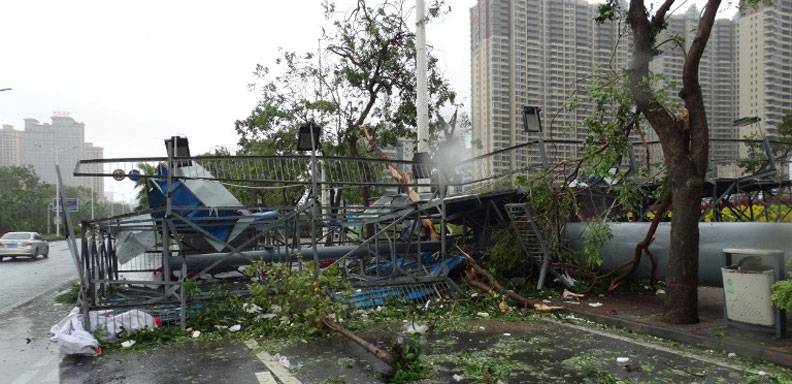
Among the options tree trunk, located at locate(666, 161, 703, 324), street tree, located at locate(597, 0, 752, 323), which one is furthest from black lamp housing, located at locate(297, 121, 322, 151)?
tree trunk, located at locate(666, 161, 703, 324)

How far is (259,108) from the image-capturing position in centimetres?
2256

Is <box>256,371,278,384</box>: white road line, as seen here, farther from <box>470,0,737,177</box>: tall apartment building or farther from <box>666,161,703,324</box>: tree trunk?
<box>470,0,737,177</box>: tall apartment building

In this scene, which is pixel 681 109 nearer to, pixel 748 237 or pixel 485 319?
pixel 748 237

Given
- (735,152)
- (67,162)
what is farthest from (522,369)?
(67,162)

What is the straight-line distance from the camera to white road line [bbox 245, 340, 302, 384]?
570 cm

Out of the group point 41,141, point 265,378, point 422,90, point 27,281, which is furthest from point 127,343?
point 41,141

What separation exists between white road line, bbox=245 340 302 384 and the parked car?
25.8m

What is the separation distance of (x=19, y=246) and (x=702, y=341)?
30021 mm

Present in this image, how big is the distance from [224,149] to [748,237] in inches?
1222

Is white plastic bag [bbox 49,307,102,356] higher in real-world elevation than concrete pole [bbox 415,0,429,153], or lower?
lower

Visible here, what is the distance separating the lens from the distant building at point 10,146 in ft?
311

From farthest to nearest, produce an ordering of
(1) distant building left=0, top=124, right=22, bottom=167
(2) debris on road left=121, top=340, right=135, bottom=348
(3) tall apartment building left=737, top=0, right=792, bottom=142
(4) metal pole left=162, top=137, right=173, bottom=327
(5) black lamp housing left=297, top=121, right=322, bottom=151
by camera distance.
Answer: (1) distant building left=0, top=124, right=22, bottom=167 < (3) tall apartment building left=737, top=0, right=792, bottom=142 < (5) black lamp housing left=297, top=121, right=322, bottom=151 < (4) metal pole left=162, top=137, right=173, bottom=327 < (2) debris on road left=121, top=340, right=135, bottom=348

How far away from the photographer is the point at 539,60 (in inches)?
692

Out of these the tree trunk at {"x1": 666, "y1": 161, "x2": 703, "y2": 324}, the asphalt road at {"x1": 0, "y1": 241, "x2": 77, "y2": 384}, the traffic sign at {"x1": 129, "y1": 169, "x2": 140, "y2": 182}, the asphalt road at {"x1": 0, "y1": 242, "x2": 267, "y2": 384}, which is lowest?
the asphalt road at {"x1": 0, "y1": 241, "x2": 77, "y2": 384}
